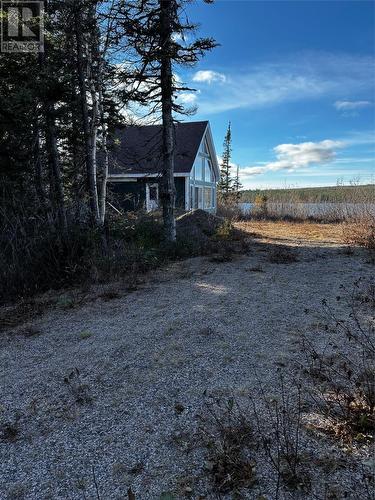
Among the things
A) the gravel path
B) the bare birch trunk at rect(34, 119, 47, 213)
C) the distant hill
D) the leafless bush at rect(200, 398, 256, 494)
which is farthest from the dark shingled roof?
the leafless bush at rect(200, 398, 256, 494)

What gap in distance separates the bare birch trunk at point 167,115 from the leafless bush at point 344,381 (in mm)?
5876

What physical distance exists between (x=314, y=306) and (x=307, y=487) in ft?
11.4

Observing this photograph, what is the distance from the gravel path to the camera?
7.40 feet

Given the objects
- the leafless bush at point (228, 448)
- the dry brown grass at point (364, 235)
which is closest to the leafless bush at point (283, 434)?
the leafless bush at point (228, 448)

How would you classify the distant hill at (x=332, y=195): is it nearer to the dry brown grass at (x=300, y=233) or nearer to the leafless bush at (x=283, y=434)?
the dry brown grass at (x=300, y=233)

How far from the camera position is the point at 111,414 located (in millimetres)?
2848

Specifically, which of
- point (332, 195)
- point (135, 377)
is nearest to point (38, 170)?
point (135, 377)

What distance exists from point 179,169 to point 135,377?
17.7m

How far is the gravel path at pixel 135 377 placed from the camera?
2256 mm

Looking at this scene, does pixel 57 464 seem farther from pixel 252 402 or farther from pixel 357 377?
pixel 357 377

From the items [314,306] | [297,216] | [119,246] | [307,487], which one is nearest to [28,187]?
[119,246]

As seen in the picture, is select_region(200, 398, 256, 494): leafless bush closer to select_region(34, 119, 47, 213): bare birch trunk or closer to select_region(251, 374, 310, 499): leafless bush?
select_region(251, 374, 310, 499): leafless bush

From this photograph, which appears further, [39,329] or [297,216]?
[297,216]

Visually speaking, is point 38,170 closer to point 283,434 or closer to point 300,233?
point 283,434
